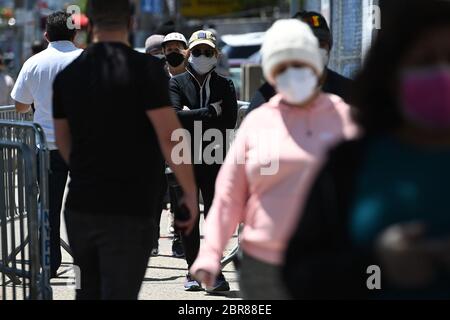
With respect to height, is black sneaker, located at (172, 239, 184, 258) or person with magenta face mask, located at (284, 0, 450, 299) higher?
person with magenta face mask, located at (284, 0, 450, 299)

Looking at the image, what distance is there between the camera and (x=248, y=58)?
22.2 meters

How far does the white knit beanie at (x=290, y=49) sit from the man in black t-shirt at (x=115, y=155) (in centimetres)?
51

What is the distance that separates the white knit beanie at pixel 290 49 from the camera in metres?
4.22

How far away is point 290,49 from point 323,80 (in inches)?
50.6

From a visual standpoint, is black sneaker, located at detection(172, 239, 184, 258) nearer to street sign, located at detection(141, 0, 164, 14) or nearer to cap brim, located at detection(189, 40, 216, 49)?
cap brim, located at detection(189, 40, 216, 49)

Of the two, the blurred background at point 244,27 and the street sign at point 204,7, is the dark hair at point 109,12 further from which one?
the street sign at point 204,7

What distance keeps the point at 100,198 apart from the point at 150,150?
0.29m

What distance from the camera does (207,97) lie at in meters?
7.67

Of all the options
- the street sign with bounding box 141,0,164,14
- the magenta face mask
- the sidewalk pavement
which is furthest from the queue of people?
the street sign with bounding box 141,0,164,14

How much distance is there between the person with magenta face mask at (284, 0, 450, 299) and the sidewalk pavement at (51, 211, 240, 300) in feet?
14.7

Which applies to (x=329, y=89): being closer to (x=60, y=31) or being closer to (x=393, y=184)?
(x=60, y=31)

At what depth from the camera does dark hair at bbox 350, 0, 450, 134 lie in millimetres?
2742

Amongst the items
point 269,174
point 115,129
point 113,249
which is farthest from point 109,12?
point 269,174

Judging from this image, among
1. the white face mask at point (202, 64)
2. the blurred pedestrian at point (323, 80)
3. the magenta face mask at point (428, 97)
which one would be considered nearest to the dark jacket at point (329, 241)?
the magenta face mask at point (428, 97)
